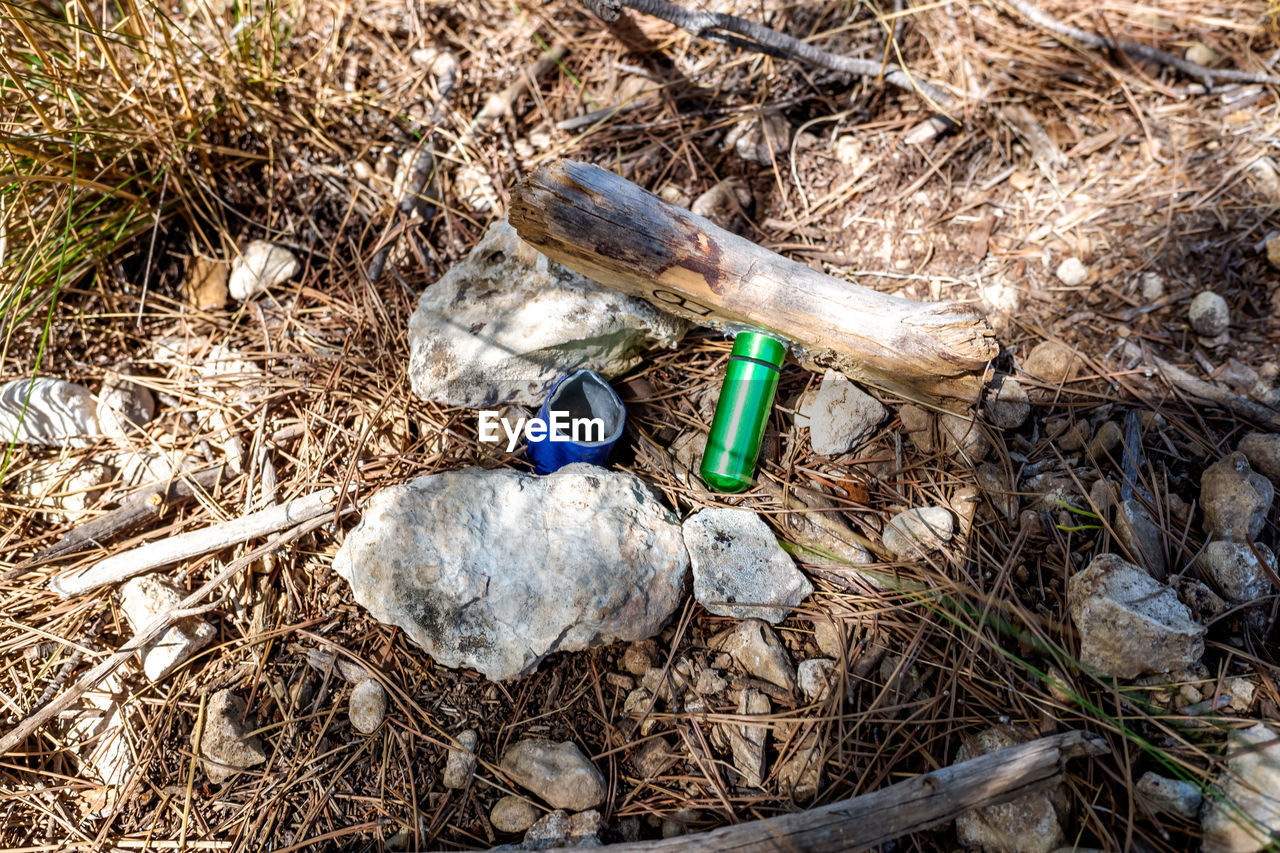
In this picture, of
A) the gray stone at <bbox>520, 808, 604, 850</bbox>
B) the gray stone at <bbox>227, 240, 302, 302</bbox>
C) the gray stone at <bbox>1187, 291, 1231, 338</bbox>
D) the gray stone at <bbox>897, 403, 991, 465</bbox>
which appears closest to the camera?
the gray stone at <bbox>520, 808, 604, 850</bbox>

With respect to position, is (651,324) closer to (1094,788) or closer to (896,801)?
(896,801)

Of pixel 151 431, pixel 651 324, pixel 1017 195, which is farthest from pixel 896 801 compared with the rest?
pixel 151 431

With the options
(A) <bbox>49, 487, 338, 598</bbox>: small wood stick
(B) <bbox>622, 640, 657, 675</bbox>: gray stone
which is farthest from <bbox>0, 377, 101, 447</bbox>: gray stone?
(B) <bbox>622, 640, 657, 675</bbox>: gray stone

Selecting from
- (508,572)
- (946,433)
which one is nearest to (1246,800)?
(946,433)

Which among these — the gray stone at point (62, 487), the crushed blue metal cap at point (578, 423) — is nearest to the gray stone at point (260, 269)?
the gray stone at point (62, 487)

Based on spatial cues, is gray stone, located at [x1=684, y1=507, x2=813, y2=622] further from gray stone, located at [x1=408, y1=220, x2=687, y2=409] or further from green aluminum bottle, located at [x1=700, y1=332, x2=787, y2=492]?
gray stone, located at [x1=408, y1=220, x2=687, y2=409]

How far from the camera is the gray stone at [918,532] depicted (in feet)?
6.19

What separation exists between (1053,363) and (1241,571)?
679mm

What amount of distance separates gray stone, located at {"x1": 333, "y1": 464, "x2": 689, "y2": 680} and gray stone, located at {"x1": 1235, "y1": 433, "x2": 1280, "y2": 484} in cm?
146

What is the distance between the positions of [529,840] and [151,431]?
1696mm

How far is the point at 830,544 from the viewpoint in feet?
6.42

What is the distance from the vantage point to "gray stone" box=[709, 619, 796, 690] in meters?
1.79

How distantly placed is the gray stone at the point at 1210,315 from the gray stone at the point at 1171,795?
1.28m

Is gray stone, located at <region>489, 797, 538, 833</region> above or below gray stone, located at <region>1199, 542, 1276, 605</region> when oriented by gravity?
below
